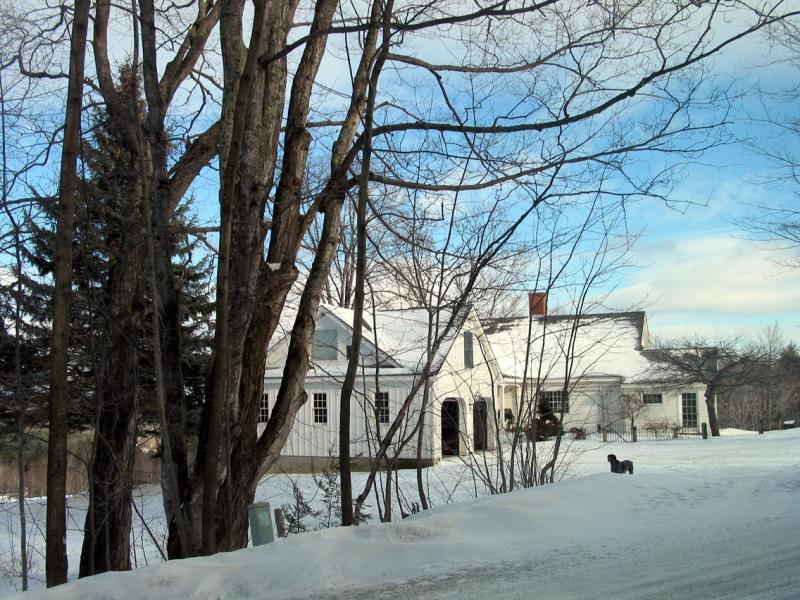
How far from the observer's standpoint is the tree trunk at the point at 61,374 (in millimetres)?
A: 5020

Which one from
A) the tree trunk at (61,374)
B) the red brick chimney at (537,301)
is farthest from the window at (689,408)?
the tree trunk at (61,374)

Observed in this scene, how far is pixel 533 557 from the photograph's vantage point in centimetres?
459

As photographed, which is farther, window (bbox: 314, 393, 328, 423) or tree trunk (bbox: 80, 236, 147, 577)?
window (bbox: 314, 393, 328, 423)

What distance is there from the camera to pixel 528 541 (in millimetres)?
5031

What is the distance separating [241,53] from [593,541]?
5351 mm

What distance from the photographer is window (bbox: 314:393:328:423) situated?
22.3 metres

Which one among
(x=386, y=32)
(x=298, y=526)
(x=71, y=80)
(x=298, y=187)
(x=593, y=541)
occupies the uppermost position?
(x=386, y=32)

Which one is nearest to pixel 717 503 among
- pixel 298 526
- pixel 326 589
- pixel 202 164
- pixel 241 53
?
pixel 326 589

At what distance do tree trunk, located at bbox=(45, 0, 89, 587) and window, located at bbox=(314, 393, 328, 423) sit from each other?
56.1 ft

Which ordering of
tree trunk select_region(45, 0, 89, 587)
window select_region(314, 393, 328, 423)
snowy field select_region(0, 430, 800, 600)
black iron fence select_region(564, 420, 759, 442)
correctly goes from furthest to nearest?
1. black iron fence select_region(564, 420, 759, 442)
2. window select_region(314, 393, 328, 423)
3. tree trunk select_region(45, 0, 89, 587)
4. snowy field select_region(0, 430, 800, 600)

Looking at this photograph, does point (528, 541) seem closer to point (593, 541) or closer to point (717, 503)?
point (593, 541)

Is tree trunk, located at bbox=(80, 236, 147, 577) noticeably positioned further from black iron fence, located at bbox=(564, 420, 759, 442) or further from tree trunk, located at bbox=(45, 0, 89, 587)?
black iron fence, located at bbox=(564, 420, 759, 442)

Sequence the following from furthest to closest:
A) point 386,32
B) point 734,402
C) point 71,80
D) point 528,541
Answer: point 734,402 → point 386,32 → point 71,80 → point 528,541

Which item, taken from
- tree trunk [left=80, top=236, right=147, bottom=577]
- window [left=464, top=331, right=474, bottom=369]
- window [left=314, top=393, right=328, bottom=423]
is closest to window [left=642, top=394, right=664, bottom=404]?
window [left=464, top=331, right=474, bottom=369]
